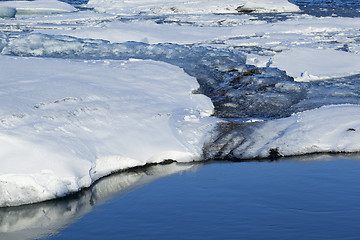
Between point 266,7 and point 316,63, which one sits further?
point 266,7

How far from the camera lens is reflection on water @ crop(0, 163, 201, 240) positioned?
3836mm

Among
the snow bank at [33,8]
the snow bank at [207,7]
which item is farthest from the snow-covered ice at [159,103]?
the snow bank at [33,8]

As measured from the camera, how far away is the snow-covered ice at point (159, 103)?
4.52 meters

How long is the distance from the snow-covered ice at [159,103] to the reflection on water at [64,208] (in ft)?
0.29

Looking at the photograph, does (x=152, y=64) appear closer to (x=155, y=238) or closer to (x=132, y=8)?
(x=155, y=238)

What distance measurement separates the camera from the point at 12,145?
4.38 m

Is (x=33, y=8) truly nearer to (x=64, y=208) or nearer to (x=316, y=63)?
(x=316, y=63)

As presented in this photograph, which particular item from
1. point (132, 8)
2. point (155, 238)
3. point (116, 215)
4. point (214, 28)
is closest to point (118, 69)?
point (116, 215)

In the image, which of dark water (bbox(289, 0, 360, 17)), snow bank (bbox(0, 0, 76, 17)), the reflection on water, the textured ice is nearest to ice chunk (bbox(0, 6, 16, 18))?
snow bank (bbox(0, 0, 76, 17))

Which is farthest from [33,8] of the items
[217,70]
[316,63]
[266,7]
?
[316,63]

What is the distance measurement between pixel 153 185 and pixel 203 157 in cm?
77

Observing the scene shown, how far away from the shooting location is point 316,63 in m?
8.75

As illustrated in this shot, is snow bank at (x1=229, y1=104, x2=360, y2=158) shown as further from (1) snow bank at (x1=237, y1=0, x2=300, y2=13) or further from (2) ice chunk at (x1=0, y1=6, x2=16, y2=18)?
(2) ice chunk at (x1=0, y1=6, x2=16, y2=18)

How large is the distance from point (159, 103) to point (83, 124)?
121 cm
